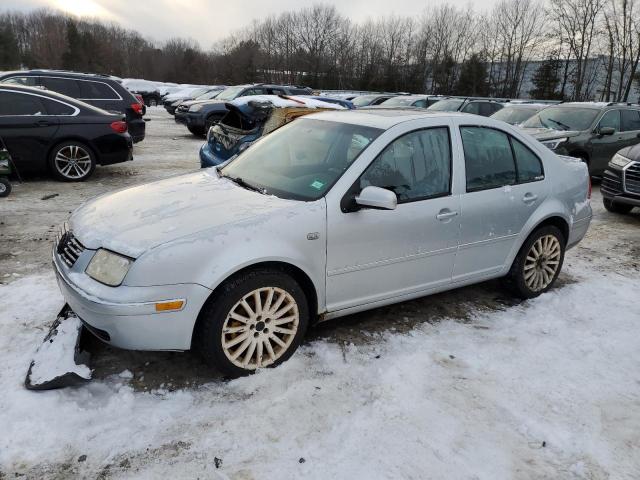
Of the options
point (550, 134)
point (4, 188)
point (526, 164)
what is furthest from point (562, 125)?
point (4, 188)

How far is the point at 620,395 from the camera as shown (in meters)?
3.11

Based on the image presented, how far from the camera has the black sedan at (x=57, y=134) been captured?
771 centimetres

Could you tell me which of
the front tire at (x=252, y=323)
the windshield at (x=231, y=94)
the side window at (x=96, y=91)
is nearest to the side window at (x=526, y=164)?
the front tire at (x=252, y=323)

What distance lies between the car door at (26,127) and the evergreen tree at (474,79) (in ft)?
144

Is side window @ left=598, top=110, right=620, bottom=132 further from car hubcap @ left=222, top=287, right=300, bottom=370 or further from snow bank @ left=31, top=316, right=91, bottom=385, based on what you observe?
snow bank @ left=31, top=316, right=91, bottom=385

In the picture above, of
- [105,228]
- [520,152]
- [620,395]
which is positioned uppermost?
[520,152]

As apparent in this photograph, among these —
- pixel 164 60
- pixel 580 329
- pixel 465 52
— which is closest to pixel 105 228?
pixel 580 329

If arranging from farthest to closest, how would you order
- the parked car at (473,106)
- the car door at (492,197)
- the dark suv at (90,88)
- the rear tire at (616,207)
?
the parked car at (473,106) < the dark suv at (90,88) < the rear tire at (616,207) < the car door at (492,197)

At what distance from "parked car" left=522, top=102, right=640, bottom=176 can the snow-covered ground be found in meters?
6.45

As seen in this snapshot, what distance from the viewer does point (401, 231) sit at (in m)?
3.43

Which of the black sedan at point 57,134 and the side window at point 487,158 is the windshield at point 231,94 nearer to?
the black sedan at point 57,134

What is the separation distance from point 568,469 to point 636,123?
10648 millimetres

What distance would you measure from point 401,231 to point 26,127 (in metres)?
6.91

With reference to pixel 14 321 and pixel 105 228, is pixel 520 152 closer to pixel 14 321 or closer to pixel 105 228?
pixel 105 228
